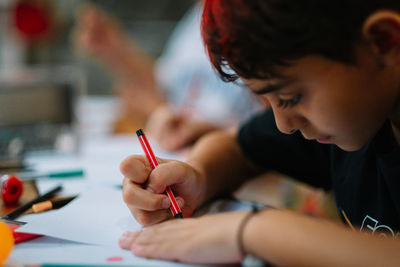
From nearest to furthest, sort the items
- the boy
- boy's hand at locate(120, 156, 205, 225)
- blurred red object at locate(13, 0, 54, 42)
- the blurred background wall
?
the boy, boy's hand at locate(120, 156, 205, 225), blurred red object at locate(13, 0, 54, 42), the blurred background wall

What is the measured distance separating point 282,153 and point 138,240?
319 millimetres

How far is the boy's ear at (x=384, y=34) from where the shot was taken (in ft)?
1.02

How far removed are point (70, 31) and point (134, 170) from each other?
1.81 meters

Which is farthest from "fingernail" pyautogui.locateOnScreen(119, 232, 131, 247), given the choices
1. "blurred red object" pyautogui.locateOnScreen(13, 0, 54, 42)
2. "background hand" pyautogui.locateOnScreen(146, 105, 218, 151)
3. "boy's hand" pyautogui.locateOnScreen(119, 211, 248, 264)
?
"blurred red object" pyautogui.locateOnScreen(13, 0, 54, 42)

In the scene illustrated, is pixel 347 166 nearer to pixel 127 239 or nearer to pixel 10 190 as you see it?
pixel 127 239

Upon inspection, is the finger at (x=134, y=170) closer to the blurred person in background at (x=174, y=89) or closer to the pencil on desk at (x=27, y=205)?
the pencil on desk at (x=27, y=205)

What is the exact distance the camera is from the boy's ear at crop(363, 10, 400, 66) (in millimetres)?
310

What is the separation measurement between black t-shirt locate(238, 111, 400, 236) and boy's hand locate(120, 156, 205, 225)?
0.63 feet

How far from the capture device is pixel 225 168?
1.90ft

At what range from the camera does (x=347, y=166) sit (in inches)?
19.0

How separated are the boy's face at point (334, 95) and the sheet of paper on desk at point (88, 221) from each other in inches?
7.6

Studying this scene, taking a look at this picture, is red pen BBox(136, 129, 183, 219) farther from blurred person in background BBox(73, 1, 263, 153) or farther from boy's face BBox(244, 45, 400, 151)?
blurred person in background BBox(73, 1, 263, 153)

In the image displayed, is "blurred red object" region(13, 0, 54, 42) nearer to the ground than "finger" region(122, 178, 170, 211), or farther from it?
farther from it

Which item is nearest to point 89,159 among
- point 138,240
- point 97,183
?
point 97,183
